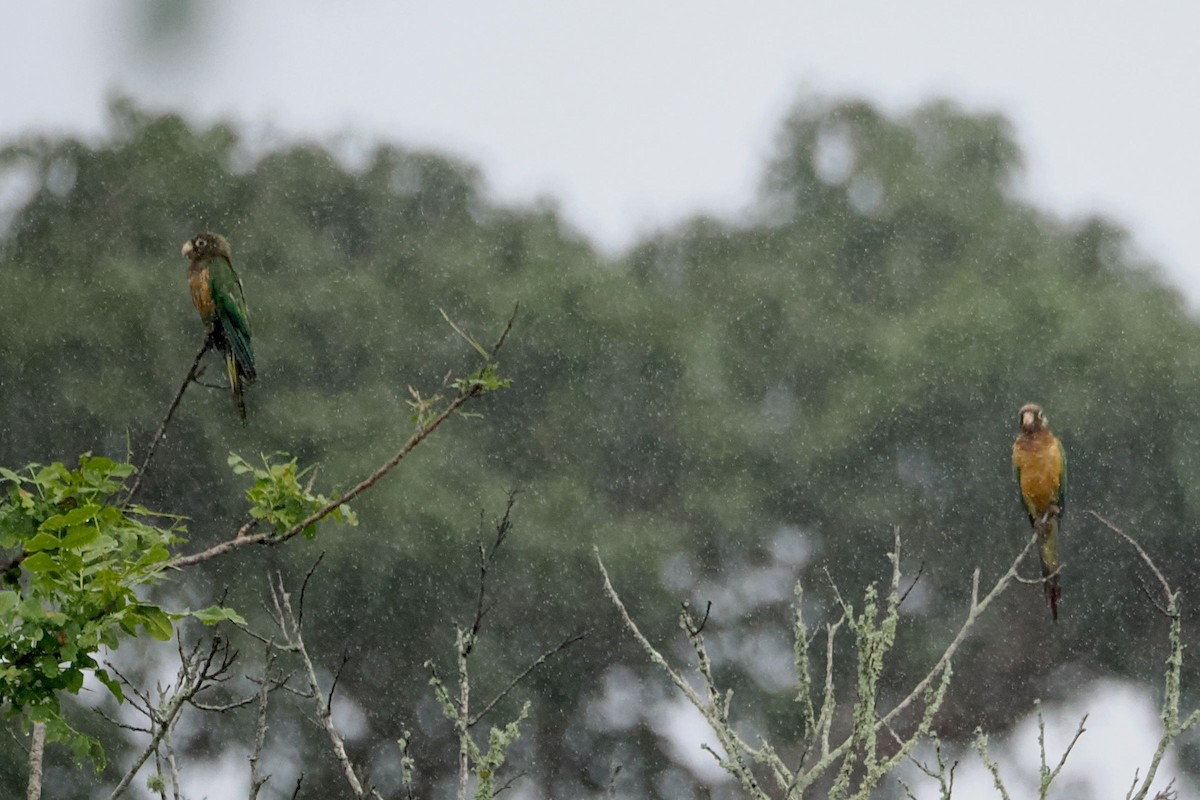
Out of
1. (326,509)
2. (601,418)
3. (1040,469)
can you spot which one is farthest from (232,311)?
(601,418)

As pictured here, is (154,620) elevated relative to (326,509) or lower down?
lower down

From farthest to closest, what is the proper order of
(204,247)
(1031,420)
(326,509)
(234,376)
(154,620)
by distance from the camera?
(1031,420) < (204,247) < (234,376) < (326,509) < (154,620)

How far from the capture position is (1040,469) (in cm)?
593

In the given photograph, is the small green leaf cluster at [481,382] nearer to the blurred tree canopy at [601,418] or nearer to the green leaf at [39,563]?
the green leaf at [39,563]

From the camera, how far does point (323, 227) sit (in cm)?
1208

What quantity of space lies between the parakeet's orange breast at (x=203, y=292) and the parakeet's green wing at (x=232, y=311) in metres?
0.02

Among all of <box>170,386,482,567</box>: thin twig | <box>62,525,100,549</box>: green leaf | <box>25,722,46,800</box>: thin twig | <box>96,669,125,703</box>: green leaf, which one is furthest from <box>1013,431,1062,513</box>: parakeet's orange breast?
<box>62,525,100,549</box>: green leaf

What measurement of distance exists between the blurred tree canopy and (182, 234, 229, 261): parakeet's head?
18.2 feet

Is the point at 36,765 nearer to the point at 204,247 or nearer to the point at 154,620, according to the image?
the point at 154,620

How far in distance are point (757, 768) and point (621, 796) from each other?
3.37 feet

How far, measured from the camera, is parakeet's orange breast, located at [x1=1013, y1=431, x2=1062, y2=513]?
5.91m

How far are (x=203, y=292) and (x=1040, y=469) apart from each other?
11.1ft

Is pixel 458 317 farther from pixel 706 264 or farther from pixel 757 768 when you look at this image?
pixel 757 768

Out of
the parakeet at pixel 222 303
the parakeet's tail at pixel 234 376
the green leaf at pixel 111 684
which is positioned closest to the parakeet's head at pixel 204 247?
the parakeet at pixel 222 303
